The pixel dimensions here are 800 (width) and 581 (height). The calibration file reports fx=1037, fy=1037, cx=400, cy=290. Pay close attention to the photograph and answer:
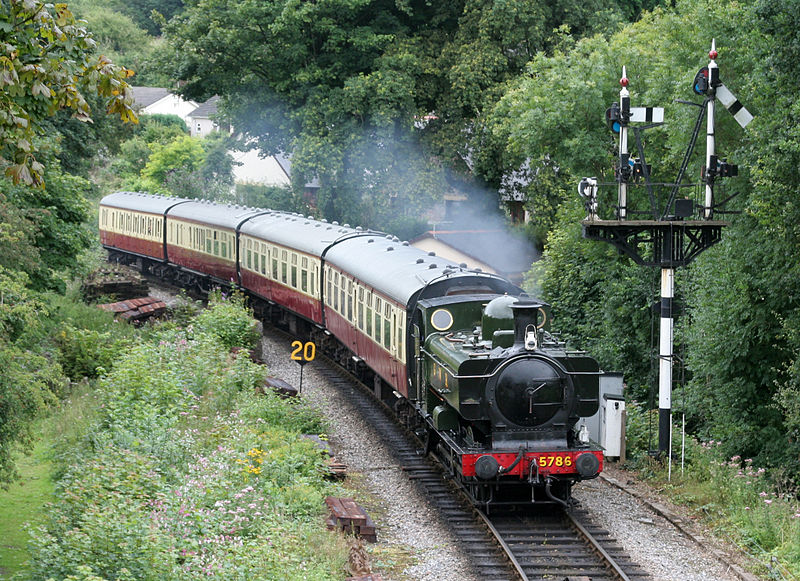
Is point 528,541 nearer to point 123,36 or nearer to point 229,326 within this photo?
point 229,326

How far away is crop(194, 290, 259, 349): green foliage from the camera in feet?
77.5

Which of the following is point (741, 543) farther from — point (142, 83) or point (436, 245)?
point (142, 83)

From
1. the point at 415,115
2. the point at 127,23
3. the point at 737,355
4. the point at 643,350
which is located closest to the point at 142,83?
the point at 127,23

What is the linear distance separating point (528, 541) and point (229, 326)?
12696mm

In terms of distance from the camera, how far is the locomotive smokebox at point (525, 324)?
42.8ft

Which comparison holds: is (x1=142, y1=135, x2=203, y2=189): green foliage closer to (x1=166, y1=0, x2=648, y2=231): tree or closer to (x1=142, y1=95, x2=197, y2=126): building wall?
(x1=166, y1=0, x2=648, y2=231): tree

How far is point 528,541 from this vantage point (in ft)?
41.9

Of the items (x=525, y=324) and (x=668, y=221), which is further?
(x=668, y=221)

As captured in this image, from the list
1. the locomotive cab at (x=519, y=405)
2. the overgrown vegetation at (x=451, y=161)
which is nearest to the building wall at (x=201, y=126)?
the overgrown vegetation at (x=451, y=161)

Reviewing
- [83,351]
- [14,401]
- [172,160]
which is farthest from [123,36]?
[14,401]

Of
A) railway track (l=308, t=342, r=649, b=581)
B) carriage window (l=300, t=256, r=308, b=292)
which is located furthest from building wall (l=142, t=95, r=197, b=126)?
railway track (l=308, t=342, r=649, b=581)

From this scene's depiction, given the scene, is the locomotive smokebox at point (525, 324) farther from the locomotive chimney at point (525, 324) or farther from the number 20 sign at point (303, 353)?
the number 20 sign at point (303, 353)

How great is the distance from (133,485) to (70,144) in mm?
21516

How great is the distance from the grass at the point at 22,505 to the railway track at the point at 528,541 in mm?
5168
